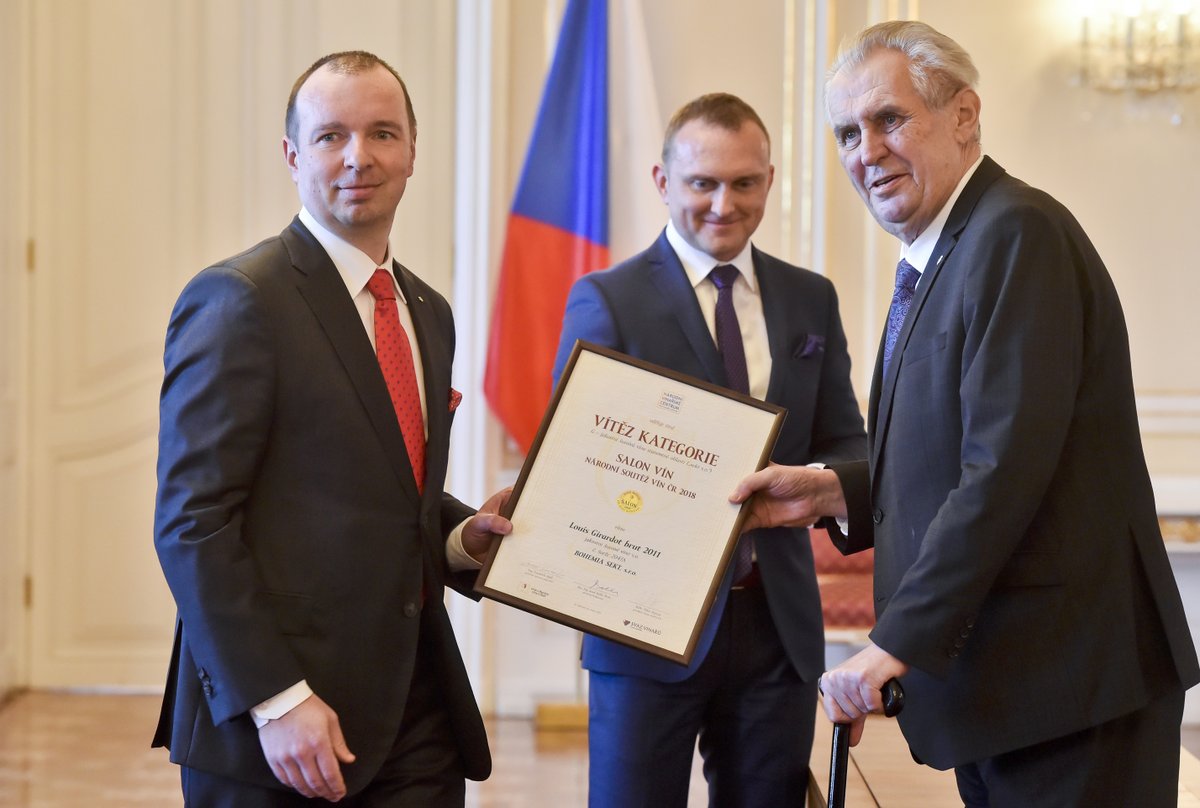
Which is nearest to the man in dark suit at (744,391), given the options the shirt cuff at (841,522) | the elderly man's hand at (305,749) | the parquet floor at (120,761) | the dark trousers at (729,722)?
the dark trousers at (729,722)

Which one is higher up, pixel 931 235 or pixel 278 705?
pixel 931 235

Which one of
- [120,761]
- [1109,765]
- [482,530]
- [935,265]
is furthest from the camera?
[120,761]

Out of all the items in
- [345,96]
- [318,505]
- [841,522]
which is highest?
[345,96]

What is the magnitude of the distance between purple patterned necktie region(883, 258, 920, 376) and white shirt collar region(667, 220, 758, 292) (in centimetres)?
55

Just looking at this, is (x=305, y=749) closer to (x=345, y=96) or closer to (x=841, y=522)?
(x=345, y=96)

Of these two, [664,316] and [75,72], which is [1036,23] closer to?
[664,316]

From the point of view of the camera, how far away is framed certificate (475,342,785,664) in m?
2.12

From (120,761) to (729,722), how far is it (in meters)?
2.91

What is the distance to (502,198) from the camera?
5145 mm

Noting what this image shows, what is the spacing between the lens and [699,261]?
2.51 metres

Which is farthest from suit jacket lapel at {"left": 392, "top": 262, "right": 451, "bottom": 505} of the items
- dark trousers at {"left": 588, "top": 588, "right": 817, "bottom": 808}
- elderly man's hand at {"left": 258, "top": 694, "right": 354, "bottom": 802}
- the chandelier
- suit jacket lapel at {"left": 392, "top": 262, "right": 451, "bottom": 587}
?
the chandelier

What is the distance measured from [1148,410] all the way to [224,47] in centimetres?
420

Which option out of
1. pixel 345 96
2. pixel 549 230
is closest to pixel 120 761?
pixel 549 230

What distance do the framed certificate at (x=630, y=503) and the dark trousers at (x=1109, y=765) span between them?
0.59m
